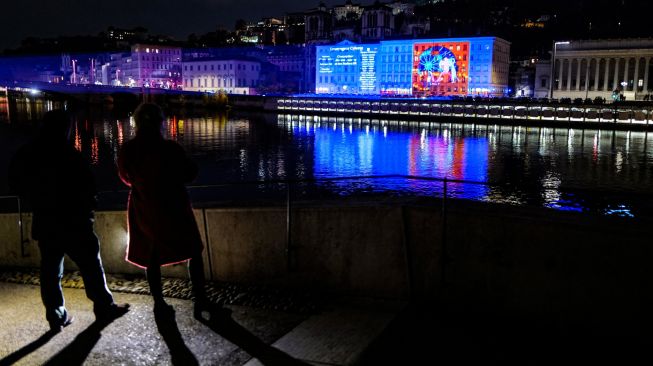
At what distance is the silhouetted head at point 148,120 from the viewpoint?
5.02 metres

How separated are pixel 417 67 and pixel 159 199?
433 feet

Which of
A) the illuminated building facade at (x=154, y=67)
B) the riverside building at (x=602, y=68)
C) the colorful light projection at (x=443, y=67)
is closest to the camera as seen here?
the riverside building at (x=602, y=68)

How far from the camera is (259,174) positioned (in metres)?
24.8

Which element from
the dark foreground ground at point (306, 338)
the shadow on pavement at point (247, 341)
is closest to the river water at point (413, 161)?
the dark foreground ground at point (306, 338)

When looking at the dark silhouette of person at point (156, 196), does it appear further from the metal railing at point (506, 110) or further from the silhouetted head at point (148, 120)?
the metal railing at point (506, 110)

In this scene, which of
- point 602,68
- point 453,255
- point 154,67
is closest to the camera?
point 453,255

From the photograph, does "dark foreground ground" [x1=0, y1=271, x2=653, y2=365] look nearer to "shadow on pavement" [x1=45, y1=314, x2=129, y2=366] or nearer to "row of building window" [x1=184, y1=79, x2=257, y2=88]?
"shadow on pavement" [x1=45, y1=314, x2=129, y2=366]

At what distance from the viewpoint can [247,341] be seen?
489 cm

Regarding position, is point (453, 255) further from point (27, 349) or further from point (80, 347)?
point (27, 349)

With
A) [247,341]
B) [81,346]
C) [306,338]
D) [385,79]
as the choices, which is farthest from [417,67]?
[81,346]

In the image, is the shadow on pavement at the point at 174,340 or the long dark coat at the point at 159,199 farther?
the long dark coat at the point at 159,199

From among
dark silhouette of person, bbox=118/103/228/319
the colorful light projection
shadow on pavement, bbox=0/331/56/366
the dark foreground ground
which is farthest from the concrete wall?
the colorful light projection

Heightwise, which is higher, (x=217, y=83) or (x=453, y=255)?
(x=217, y=83)

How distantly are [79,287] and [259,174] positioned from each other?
18483 millimetres
